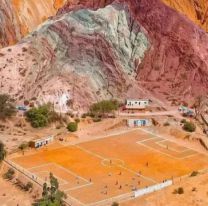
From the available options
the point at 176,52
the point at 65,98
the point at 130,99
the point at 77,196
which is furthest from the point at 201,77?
the point at 77,196

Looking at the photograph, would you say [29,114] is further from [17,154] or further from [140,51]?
[140,51]

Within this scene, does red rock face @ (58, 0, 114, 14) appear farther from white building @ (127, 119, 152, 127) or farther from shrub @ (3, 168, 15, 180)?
shrub @ (3, 168, 15, 180)

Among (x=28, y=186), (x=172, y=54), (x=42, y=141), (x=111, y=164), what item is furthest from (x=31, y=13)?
(x=28, y=186)

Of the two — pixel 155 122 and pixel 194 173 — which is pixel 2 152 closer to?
pixel 194 173

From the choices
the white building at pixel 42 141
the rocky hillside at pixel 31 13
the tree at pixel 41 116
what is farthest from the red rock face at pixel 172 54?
the white building at pixel 42 141

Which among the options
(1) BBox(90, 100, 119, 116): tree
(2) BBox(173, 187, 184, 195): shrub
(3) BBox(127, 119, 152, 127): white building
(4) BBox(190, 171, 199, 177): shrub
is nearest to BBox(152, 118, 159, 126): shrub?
(3) BBox(127, 119, 152, 127): white building

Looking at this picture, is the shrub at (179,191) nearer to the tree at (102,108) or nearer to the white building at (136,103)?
the tree at (102,108)

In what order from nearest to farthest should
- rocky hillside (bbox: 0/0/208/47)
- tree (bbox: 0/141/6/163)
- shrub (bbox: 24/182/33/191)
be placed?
shrub (bbox: 24/182/33/191) → tree (bbox: 0/141/6/163) → rocky hillside (bbox: 0/0/208/47)
